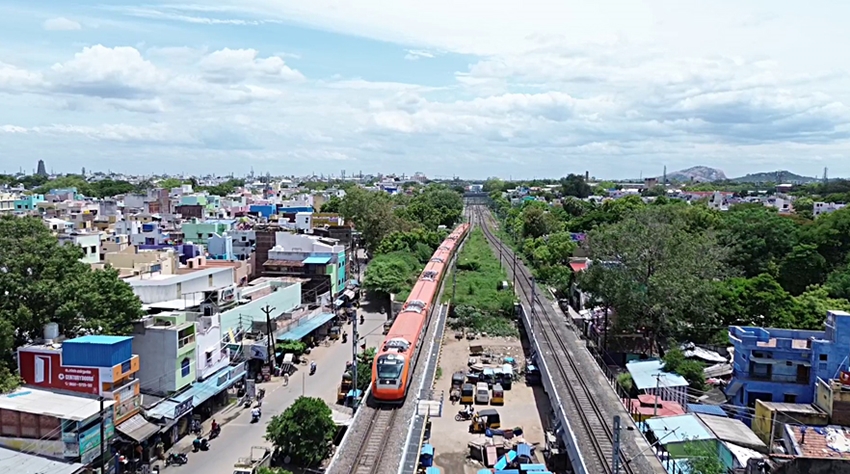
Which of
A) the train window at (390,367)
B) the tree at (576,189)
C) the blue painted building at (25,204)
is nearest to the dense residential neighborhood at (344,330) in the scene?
the train window at (390,367)

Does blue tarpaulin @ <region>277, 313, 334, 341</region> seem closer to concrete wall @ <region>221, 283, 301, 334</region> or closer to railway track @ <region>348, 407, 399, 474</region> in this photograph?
concrete wall @ <region>221, 283, 301, 334</region>

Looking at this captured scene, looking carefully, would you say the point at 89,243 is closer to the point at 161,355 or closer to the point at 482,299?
the point at 161,355

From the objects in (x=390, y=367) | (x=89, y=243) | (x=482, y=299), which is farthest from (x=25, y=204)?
(x=390, y=367)

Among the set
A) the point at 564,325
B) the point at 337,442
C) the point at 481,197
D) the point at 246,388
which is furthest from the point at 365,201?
the point at 481,197

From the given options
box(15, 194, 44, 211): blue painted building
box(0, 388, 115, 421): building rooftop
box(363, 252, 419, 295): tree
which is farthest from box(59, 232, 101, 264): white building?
box(15, 194, 44, 211): blue painted building

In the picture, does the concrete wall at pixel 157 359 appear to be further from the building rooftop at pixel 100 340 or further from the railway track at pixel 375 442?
the railway track at pixel 375 442

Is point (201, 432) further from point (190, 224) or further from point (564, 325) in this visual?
point (190, 224)
